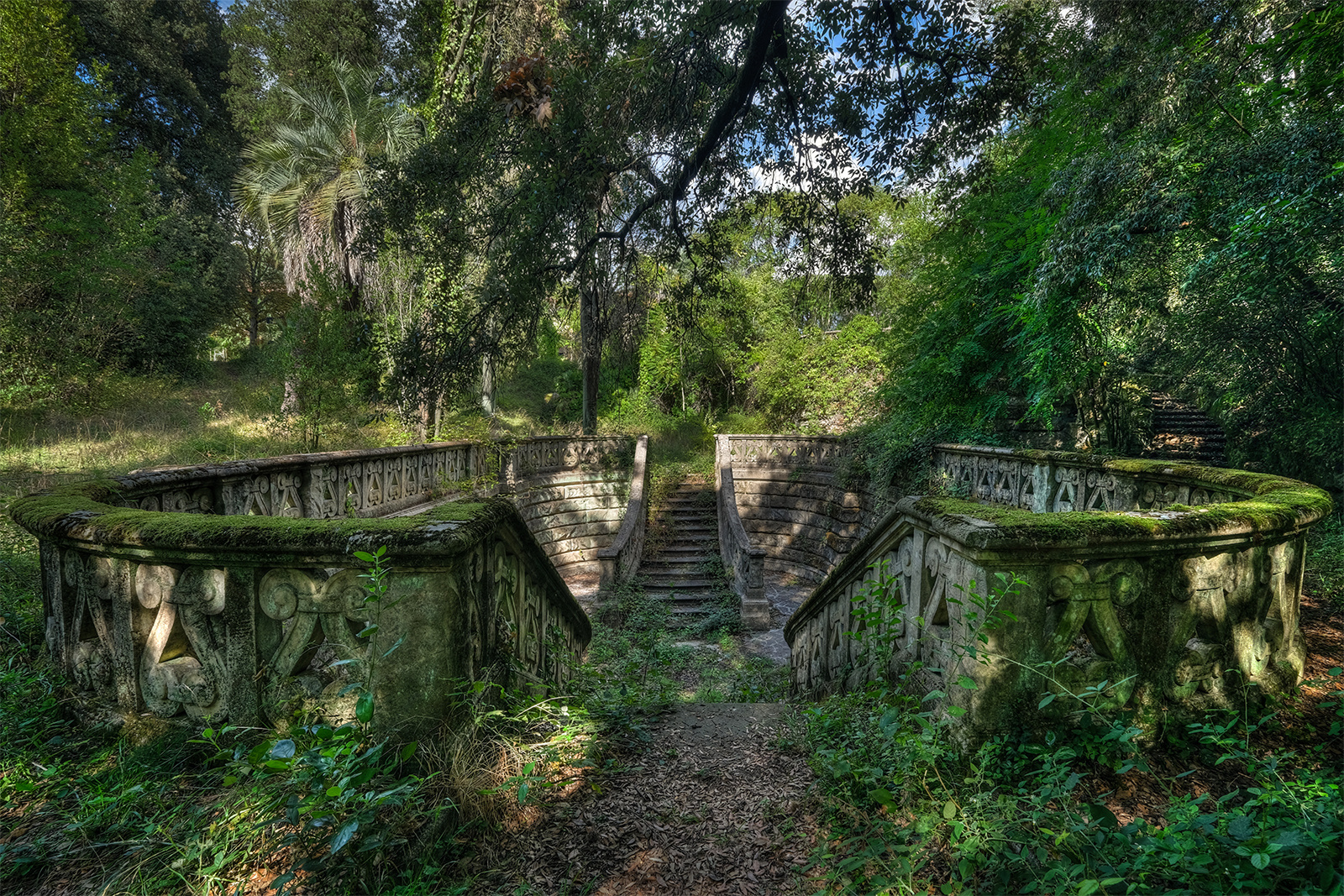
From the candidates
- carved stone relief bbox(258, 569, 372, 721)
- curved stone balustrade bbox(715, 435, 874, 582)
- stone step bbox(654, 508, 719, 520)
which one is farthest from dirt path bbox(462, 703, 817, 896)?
stone step bbox(654, 508, 719, 520)

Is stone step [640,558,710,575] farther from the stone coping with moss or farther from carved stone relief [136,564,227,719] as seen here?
carved stone relief [136,564,227,719]

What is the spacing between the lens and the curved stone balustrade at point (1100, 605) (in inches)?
80.0

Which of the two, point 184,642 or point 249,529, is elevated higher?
point 249,529

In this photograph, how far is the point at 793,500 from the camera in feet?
45.0

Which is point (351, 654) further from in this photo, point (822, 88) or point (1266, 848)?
point (822, 88)

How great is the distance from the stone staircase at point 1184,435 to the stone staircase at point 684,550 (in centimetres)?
769

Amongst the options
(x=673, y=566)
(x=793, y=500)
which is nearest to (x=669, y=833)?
(x=673, y=566)

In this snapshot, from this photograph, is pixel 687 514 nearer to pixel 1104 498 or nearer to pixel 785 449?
pixel 785 449

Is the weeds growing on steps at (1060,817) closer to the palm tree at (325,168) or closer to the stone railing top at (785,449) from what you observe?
the stone railing top at (785,449)

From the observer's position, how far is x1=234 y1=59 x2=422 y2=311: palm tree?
13.1 metres

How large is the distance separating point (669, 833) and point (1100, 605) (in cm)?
183

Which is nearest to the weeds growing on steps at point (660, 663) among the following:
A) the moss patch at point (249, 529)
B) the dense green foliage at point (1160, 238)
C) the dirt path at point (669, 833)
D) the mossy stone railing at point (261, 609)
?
the dirt path at point (669, 833)

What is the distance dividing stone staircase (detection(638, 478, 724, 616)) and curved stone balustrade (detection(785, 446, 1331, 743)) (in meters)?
7.94

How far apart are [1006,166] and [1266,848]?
9.20 metres
